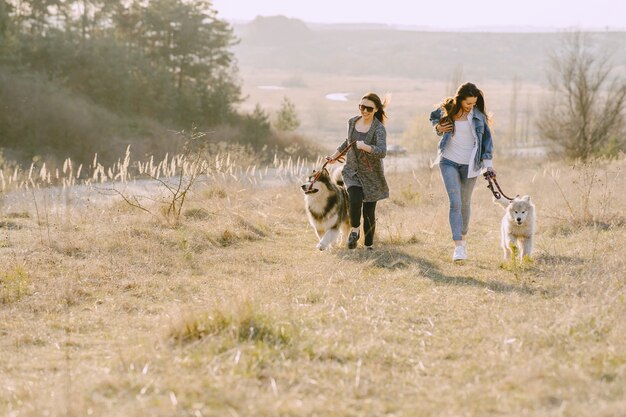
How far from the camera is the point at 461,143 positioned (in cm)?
868

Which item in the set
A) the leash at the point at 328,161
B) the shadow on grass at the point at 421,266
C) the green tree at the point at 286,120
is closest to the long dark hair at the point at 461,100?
the leash at the point at 328,161

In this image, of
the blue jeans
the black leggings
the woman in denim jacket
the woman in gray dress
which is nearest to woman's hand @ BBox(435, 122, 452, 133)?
the woman in denim jacket

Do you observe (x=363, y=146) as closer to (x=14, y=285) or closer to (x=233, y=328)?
(x=233, y=328)

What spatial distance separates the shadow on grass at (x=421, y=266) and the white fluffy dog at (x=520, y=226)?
94 centimetres

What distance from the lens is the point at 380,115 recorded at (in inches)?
370

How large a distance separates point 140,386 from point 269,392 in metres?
0.82

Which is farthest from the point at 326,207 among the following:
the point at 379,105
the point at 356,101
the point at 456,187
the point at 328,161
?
the point at 356,101

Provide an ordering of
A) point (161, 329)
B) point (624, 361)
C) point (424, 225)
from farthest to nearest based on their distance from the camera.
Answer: point (424, 225)
point (161, 329)
point (624, 361)

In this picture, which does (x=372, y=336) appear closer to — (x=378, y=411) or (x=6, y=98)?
(x=378, y=411)

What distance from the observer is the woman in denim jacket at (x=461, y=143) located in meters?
8.62

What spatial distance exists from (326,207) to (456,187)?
1.95 m

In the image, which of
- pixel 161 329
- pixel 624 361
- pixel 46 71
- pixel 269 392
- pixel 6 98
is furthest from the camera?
pixel 46 71

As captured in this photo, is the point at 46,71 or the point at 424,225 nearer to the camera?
the point at 424,225

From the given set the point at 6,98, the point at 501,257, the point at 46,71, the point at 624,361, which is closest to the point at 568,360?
the point at 624,361
